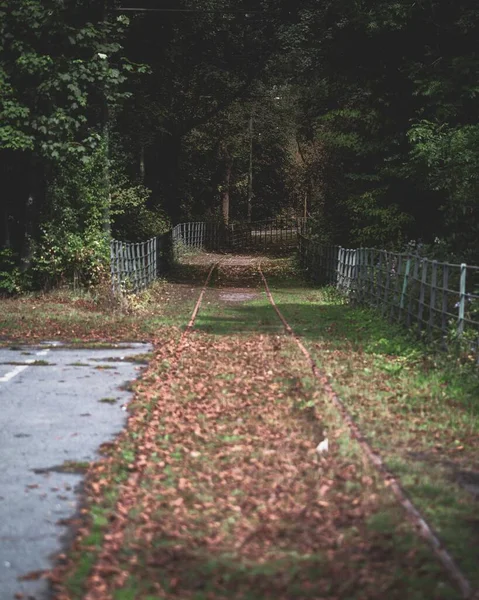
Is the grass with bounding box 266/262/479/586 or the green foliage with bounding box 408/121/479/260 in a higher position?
the green foliage with bounding box 408/121/479/260

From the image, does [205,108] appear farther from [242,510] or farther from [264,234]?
[242,510]

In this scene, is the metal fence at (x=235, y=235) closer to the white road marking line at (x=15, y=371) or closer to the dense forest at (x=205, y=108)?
the dense forest at (x=205, y=108)

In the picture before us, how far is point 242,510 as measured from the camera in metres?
7.20

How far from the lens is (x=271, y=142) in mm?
78562

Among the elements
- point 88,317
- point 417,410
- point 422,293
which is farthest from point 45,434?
point 88,317

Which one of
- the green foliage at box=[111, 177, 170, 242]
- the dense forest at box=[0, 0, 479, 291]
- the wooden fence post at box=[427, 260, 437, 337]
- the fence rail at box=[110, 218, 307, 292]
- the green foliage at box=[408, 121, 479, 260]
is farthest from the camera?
the green foliage at box=[111, 177, 170, 242]

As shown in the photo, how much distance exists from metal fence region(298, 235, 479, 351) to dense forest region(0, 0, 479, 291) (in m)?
1.14

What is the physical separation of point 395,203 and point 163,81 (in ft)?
43.5

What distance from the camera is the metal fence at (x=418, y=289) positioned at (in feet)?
49.0

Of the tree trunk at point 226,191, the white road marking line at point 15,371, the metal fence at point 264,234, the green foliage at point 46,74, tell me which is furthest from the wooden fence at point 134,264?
the tree trunk at point 226,191

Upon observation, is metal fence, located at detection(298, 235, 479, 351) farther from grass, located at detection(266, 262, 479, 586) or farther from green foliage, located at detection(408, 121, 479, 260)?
green foliage, located at detection(408, 121, 479, 260)

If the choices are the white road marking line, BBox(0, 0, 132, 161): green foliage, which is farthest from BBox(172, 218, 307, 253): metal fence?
the white road marking line

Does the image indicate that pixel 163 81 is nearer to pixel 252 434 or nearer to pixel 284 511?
pixel 252 434

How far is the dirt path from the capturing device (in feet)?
18.7
